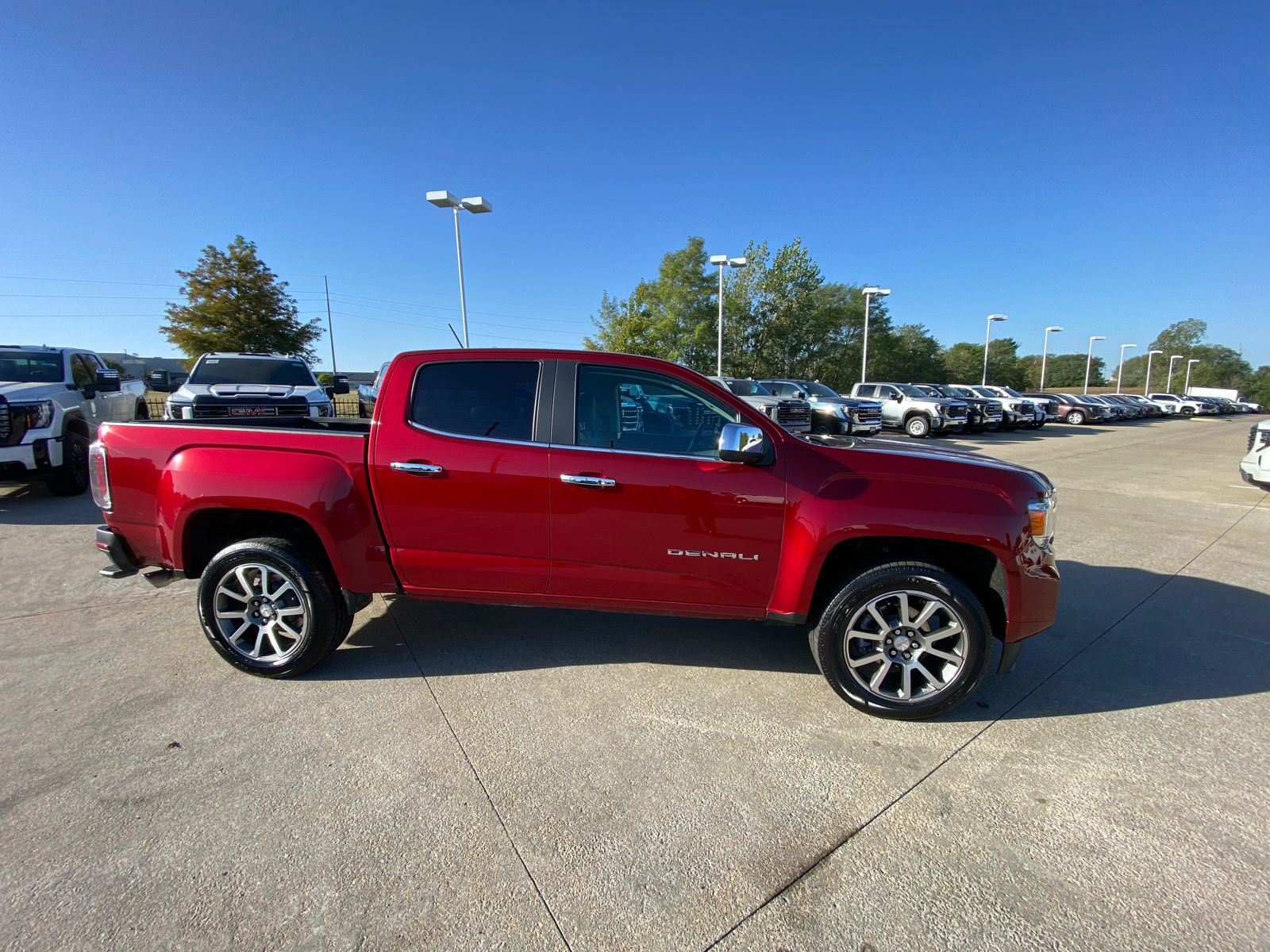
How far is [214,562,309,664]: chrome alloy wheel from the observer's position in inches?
132

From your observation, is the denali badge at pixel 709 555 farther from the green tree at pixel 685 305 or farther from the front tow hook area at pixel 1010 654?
the green tree at pixel 685 305

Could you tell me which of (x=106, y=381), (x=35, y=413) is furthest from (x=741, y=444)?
(x=106, y=381)

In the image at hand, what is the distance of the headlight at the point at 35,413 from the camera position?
6973 millimetres

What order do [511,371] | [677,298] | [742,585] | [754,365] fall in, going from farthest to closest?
[754,365]
[677,298]
[511,371]
[742,585]

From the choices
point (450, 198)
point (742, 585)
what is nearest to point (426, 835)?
point (742, 585)

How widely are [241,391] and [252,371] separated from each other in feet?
2.89

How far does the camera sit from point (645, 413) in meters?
3.31

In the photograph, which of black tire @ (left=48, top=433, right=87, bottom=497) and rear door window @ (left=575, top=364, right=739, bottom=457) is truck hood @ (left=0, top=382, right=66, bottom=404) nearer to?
black tire @ (left=48, top=433, right=87, bottom=497)

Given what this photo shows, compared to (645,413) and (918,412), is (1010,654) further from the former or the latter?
(918,412)

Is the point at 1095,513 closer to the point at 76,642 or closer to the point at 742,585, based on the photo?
the point at 742,585

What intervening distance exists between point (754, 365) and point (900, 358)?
1842 cm

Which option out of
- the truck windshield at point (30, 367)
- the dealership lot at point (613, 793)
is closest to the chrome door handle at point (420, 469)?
the dealership lot at point (613, 793)

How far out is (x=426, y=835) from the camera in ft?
7.38

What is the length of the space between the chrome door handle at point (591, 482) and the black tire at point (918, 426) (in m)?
20.5
